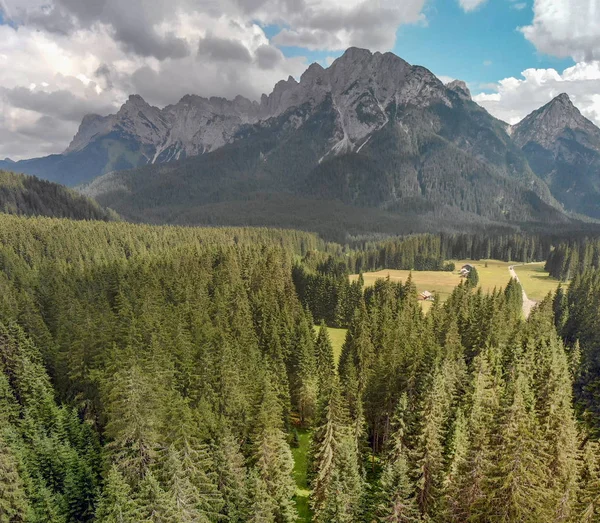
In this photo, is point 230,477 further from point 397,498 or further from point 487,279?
point 487,279

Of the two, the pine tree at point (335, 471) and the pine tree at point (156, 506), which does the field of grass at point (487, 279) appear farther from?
the pine tree at point (156, 506)

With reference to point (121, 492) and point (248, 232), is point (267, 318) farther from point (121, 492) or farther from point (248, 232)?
point (248, 232)

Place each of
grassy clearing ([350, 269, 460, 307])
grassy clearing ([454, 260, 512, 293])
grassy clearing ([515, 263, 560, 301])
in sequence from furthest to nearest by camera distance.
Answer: grassy clearing ([454, 260, 512, 293])
grassy clearing ([350, 269, 460, 307])
grassy clearing ([515, 263, 560, 301])

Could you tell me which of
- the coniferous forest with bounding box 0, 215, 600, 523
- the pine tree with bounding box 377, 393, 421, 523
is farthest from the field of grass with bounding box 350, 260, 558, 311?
the pine tree with bounding box 377, 393, 421, 523

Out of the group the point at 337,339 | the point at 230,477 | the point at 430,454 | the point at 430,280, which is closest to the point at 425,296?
the point at 430,280

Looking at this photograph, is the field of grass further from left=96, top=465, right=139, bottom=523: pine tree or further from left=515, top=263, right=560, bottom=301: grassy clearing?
left=96, top=465, right=139, bottom=523: pine tree

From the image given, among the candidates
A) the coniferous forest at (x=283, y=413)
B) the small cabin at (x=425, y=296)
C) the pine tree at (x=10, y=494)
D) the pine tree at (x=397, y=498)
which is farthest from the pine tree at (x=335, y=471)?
the small cabin at (x=425, y=296)
